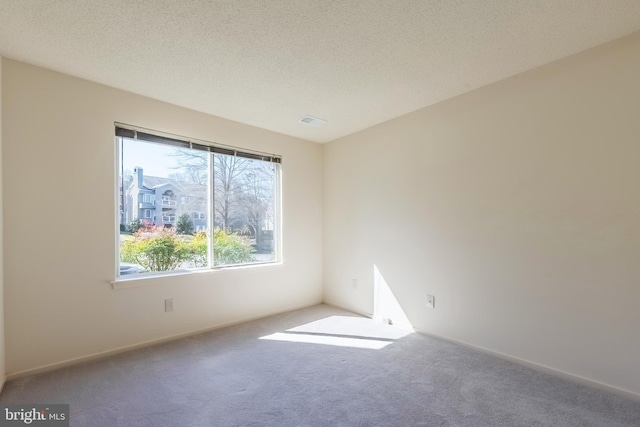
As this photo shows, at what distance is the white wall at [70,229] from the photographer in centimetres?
225

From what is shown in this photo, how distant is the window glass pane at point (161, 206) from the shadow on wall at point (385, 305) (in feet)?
6.60

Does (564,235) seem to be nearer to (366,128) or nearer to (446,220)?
(446,220)

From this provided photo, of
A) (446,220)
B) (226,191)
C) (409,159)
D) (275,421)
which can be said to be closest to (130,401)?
(275,421)

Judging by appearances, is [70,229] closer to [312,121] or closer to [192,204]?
[192,204]

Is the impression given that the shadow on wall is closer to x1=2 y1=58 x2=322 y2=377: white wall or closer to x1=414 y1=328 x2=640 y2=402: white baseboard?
x1=414 y1=328 x2=640 y2=402: white baseboard

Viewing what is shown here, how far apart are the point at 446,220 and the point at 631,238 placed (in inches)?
50.3

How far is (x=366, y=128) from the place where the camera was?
3760 millimetres

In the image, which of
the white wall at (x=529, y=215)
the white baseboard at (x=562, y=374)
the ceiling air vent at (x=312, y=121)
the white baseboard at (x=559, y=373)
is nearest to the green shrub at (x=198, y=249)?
the ceiling air vent at (x=312, y=121)

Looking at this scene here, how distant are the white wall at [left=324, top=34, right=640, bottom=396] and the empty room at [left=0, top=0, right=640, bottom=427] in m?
0.01

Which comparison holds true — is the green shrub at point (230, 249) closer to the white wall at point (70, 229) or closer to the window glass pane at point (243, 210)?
the window glass pane at point (243, 210)

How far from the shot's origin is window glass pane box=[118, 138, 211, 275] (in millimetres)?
2842

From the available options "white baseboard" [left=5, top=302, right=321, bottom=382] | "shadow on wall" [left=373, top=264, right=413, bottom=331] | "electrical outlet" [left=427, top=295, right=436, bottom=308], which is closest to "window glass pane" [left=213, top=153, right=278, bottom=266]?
"white baseboard" [left=5, top=302, right=321, bottom=382]
